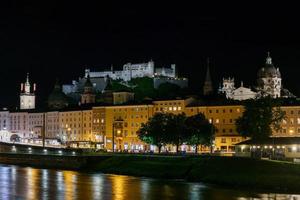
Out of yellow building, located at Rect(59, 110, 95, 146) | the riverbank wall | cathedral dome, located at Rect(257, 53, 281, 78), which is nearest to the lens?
the riverbank wall

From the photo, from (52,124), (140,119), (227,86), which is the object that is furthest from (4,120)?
(227,86)

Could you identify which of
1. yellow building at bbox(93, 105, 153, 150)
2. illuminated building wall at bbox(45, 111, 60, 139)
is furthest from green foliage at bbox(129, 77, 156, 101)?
yellow building at bbox(93, 105, 153, 150)

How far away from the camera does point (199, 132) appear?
296 feet

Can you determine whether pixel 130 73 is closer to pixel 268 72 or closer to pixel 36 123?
pixel 36 123

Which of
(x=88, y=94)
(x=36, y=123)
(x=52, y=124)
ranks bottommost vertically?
(x=52, y=124)

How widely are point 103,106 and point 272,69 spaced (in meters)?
38.0

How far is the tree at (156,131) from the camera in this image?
297 feet

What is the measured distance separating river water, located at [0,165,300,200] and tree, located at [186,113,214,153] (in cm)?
→ 2223

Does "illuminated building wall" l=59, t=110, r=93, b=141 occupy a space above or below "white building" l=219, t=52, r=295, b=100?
below

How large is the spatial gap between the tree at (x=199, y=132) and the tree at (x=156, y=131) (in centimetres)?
357

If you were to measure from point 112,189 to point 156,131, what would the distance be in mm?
35759

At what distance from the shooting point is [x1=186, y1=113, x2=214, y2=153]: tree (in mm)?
89188

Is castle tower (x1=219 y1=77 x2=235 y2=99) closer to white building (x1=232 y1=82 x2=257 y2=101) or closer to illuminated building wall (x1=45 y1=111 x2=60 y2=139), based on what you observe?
white building (x1=232 y1=82 x2=257 y2=101)

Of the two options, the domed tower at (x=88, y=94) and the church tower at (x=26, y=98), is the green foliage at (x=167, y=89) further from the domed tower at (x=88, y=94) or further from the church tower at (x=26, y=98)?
the church tower at (x=26, y=98)
